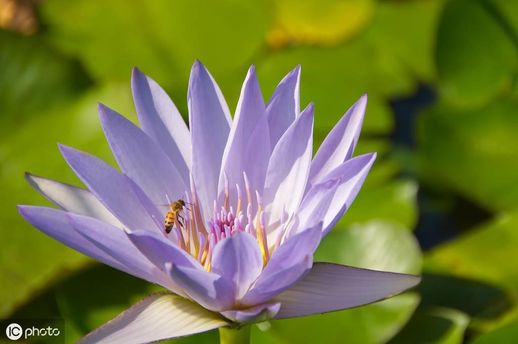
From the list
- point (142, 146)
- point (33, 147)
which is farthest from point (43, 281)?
point (142, 146)

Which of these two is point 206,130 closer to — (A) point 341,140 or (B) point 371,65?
(A) point 341,140

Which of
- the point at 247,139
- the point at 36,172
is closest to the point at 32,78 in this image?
the point at 36,172

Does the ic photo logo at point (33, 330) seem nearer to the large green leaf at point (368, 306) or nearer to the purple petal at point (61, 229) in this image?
the large green leaf at point (368, 306)

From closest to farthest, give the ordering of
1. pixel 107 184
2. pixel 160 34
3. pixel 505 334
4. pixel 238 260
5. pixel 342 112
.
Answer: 1. pixel 238 260
2. pixel 107 184
3. pixel 505 334
4. pixel 342 112
5. pixel 160 34

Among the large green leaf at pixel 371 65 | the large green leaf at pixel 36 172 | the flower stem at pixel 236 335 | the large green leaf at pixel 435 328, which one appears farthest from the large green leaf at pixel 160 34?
the flower stem at pixel 236 335

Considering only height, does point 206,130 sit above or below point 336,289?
above
